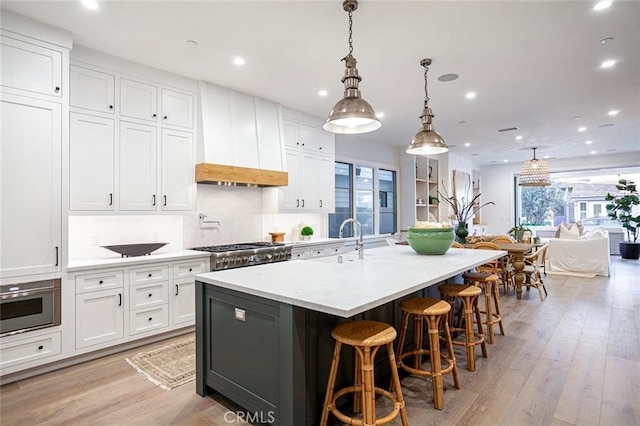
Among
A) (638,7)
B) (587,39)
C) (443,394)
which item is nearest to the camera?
(443,394)

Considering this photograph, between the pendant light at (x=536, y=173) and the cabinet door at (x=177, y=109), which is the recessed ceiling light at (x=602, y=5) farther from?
the pendant light at (x=536, y=173)

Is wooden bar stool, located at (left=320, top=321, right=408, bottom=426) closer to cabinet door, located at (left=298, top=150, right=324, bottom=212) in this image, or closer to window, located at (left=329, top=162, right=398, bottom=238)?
cabinet door, located at (left=298, top=150, right=324, bottom=212)

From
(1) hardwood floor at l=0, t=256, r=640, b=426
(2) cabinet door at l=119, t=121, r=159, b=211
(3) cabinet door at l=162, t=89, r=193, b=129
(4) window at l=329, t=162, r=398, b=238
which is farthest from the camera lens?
(4) window at l=329, t=162, r=398, b=238

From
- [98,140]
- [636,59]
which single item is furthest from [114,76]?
[636,59]

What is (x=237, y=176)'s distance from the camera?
4.34 metres

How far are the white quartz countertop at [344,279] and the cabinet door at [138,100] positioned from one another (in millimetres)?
2229

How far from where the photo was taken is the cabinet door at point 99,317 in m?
3.06

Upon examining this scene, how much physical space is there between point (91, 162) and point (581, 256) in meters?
8.62

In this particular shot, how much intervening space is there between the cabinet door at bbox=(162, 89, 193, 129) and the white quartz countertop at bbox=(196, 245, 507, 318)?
2.25 metres

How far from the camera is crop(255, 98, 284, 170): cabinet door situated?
4738mm

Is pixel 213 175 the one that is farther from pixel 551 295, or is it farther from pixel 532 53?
pixel 551 295

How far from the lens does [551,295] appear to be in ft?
17.9

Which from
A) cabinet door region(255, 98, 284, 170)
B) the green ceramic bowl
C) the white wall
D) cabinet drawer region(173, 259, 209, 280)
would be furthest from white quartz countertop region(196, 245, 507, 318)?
the white wall

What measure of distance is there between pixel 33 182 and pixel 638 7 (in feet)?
16.4
